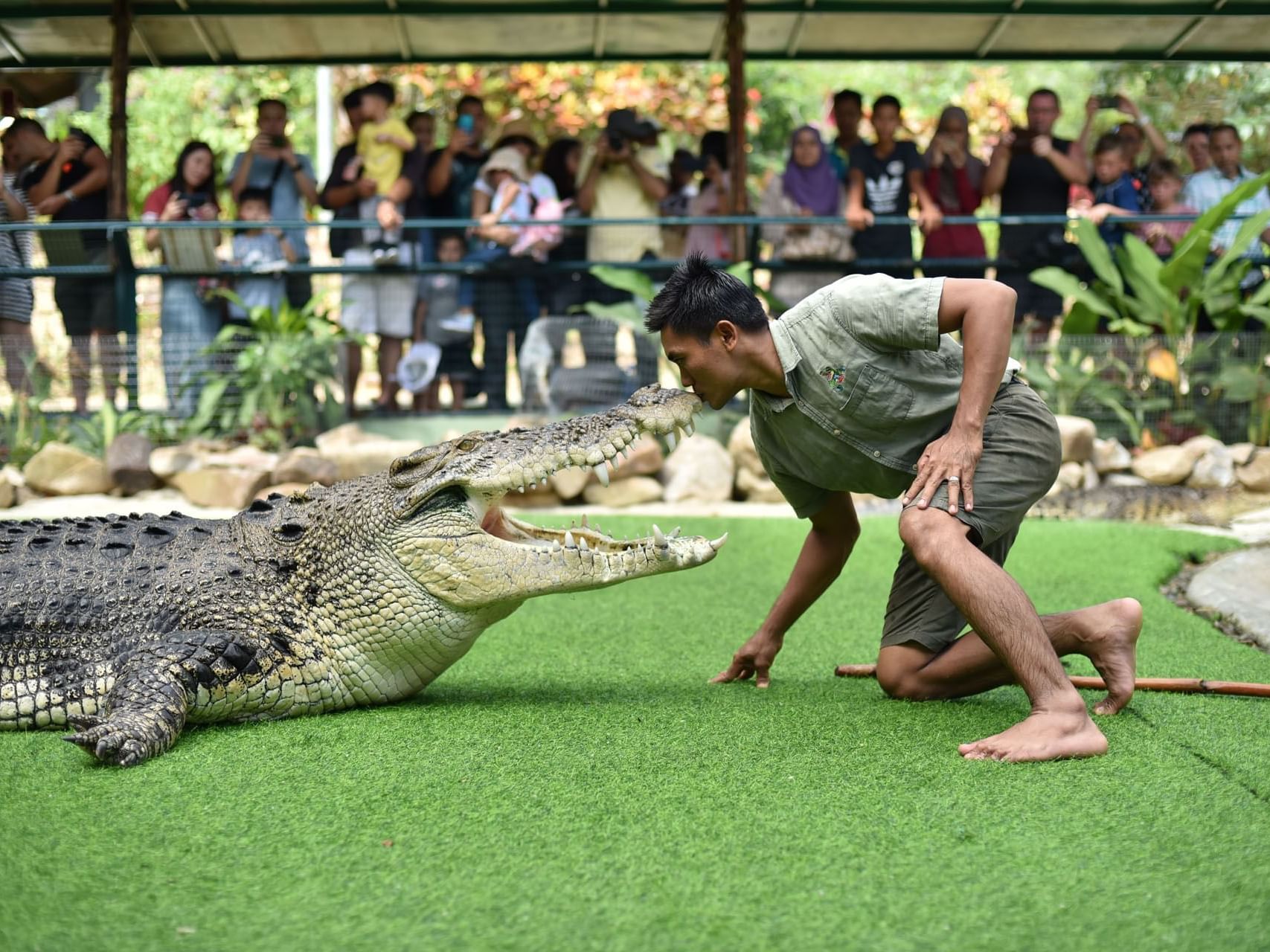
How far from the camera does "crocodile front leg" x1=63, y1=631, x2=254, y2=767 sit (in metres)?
2.68

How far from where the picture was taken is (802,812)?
2365mm

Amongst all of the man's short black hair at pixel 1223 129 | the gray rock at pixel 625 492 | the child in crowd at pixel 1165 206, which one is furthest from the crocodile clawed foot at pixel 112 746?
the man's short black hair at pixel 1223 129

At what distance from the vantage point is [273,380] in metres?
7.85

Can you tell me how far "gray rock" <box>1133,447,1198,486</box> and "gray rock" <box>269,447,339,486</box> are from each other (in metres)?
5.02

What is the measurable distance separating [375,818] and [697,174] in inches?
300

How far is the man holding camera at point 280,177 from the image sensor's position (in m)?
8.19

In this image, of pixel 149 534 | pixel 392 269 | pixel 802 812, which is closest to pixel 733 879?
pixel 802 812

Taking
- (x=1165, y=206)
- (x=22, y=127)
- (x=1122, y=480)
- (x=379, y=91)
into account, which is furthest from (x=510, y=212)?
(x=1165, y=206)

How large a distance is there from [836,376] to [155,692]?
1.79 meters

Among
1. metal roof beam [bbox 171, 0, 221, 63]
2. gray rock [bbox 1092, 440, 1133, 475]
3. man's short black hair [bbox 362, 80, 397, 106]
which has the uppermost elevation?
metal roof beam [bbox 171, 0, 221, 63]

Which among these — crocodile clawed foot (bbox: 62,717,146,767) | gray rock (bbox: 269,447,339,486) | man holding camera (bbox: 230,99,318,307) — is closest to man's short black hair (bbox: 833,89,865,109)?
man holding camera (bbox: 230,99,318,307)

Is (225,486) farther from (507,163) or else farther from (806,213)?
(806,213)

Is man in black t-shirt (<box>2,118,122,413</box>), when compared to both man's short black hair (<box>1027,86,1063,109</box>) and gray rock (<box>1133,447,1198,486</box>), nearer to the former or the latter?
man's short black hair (<box>1027,86,1063,109</box>)

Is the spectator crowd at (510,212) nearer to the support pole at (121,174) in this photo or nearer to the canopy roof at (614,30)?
the support pole at (121,174)
